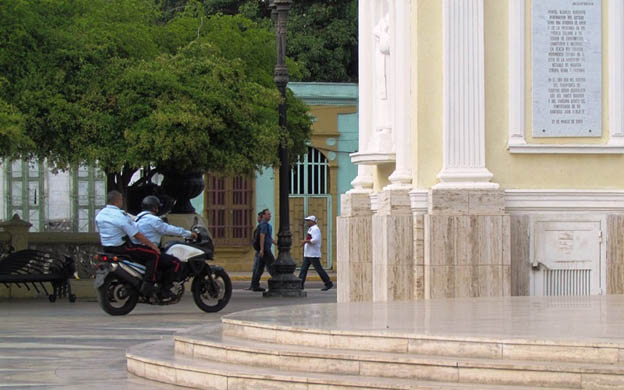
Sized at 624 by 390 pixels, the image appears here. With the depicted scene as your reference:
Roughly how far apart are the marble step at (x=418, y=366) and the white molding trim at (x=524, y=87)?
6166mm

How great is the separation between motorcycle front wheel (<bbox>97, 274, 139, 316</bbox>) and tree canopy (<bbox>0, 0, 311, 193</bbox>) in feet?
14.2

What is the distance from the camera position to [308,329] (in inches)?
440

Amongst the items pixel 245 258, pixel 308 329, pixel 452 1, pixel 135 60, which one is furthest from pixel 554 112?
pixel 245 258

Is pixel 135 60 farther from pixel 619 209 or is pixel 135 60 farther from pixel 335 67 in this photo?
pixel 335 67

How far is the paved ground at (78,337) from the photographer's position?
11523mm

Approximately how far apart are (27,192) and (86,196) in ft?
5.43

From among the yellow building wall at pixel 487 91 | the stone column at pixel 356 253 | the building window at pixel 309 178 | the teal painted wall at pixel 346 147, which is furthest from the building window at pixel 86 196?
the yellow building wall at pixel 487 91

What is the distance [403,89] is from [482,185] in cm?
174

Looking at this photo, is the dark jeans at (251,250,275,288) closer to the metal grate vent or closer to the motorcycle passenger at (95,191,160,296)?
the motorcycle passenger at (95,191,160,296)

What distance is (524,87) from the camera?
16.7m

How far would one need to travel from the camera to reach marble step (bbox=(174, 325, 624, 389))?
941 cm

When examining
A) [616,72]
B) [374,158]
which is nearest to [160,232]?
[374,158]

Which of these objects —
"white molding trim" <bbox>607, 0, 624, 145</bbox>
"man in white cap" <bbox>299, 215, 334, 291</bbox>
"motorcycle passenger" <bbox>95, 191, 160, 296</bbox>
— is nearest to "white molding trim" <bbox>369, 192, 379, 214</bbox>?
"motorcycle passenger" <bbox>95, 191, 160, 296</bbox>

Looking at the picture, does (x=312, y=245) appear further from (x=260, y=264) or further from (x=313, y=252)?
(x=260, y=264)
